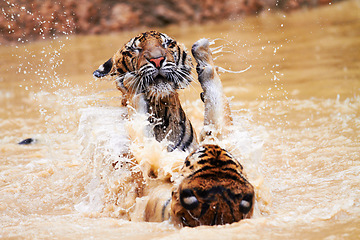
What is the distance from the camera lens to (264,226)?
1940 millimetres

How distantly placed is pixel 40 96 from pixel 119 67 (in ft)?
9.85

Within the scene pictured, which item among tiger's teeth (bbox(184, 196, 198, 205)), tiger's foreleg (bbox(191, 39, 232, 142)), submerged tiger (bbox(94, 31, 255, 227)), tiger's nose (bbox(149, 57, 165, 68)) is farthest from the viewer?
tiger's foreleg (bbox(191, 39, 232, 142))

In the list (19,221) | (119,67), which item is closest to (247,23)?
(119,67)

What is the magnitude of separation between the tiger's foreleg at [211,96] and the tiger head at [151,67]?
84mm

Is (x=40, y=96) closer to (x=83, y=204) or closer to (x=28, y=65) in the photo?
(x=28, y=65)

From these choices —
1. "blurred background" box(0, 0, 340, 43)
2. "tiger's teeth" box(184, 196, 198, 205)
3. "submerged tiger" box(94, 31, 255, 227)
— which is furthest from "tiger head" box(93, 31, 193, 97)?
"blurred background" box(0, 0, 340, 43)

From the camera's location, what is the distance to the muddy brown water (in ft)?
6.91

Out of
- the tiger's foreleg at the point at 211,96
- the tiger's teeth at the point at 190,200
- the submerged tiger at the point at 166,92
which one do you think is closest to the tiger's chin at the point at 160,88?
the submerged tiger at the point at 166,92

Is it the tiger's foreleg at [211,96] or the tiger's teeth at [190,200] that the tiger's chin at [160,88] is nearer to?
the tiger's foreleg at [211,96]

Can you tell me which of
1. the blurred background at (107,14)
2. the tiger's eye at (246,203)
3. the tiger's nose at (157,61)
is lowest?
the tiger's eye at (246,203)

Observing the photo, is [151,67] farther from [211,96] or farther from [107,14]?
[107,14]

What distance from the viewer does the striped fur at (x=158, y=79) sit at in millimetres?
Result: 2592

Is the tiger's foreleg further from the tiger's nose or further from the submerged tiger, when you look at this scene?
the tiger's nose

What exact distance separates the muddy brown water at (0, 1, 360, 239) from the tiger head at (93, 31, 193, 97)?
17 cm
